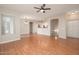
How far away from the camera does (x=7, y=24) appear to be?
2389mm

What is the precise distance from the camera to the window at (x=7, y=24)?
233 centimetres

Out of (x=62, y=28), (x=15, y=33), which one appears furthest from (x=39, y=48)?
(x=62, y=28)

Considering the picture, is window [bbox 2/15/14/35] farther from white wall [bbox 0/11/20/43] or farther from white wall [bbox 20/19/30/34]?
white wall [bbox 20/19/30/34]

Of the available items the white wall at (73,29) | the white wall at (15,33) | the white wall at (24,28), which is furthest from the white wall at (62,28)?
the white wall at (15,33)

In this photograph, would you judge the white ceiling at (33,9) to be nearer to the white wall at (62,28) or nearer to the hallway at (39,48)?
the white wall at (62,28)

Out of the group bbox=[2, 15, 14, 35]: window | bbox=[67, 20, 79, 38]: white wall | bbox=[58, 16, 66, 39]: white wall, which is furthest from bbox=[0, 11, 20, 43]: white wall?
bbox=[67, 20, 79, 38]: white wall
